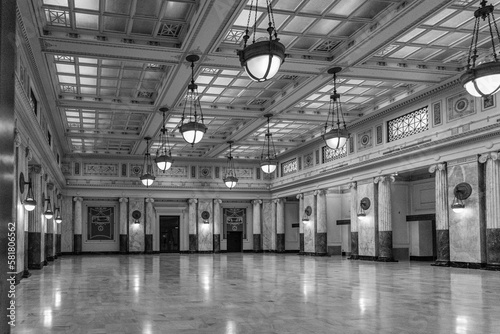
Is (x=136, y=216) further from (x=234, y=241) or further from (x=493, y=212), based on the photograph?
(x=493, y=212)

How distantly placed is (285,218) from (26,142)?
22.6 m

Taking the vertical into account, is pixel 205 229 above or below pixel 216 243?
above

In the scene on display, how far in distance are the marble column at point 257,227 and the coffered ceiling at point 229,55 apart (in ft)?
42.3

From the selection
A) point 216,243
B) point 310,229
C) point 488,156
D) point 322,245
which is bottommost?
point 216,243

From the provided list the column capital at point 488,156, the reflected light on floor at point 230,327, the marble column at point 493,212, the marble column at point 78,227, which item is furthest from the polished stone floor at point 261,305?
the marble column at point 78,227

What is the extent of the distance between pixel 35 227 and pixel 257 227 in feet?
63.4

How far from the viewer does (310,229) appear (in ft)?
94.2

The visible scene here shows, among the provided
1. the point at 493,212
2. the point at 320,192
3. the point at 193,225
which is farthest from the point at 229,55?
the point at 193,225

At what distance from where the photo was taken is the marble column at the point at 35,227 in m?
17.2

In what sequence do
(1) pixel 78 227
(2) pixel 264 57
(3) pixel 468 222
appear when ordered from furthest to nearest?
(1) pixel 78 227
(3) pixel 468 222
(2) pixel 264 57

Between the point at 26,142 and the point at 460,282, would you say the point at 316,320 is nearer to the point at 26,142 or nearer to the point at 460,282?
the point at 460,282

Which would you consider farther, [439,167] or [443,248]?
[439,167]

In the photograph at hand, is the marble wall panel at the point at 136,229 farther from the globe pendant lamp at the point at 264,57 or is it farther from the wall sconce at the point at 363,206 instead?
the globe pendant lamp at the point at 264,57

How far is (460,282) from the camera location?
12.3 metres
